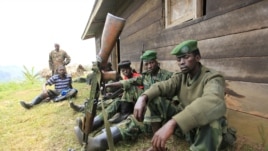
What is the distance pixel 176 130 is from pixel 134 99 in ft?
3.32

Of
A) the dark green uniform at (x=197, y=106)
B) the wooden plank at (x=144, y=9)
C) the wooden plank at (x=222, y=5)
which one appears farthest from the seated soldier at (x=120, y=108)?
the wooden plank at (x=144, y=9)

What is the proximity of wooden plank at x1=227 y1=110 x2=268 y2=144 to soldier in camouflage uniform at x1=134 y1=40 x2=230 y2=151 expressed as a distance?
57cm

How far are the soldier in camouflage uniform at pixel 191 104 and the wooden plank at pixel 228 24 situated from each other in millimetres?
597

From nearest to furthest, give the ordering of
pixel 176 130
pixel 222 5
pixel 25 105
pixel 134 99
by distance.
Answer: pixel 176 130
pixel 222 5
pixel 134 99
pixel 25 105

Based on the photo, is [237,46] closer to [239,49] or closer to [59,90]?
[239,49]

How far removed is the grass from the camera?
2.64 m

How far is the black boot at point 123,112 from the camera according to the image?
133 inches

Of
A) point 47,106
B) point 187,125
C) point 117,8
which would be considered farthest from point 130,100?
point 117,8

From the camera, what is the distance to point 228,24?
7.91ft

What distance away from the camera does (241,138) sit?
7.74 feet

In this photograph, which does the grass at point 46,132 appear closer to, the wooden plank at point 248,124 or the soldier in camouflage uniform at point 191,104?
the wooden plank at point 248,124

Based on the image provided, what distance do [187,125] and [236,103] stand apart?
1239 millimetres

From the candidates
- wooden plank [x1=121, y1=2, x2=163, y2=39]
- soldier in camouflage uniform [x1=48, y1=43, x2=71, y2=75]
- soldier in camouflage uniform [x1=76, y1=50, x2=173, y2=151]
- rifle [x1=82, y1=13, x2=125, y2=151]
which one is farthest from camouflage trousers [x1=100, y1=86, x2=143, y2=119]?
soldier in camouflage uniform [x1=48, y1=43, x2=71, y2=75]

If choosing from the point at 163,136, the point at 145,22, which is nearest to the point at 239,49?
the point at 163,136
